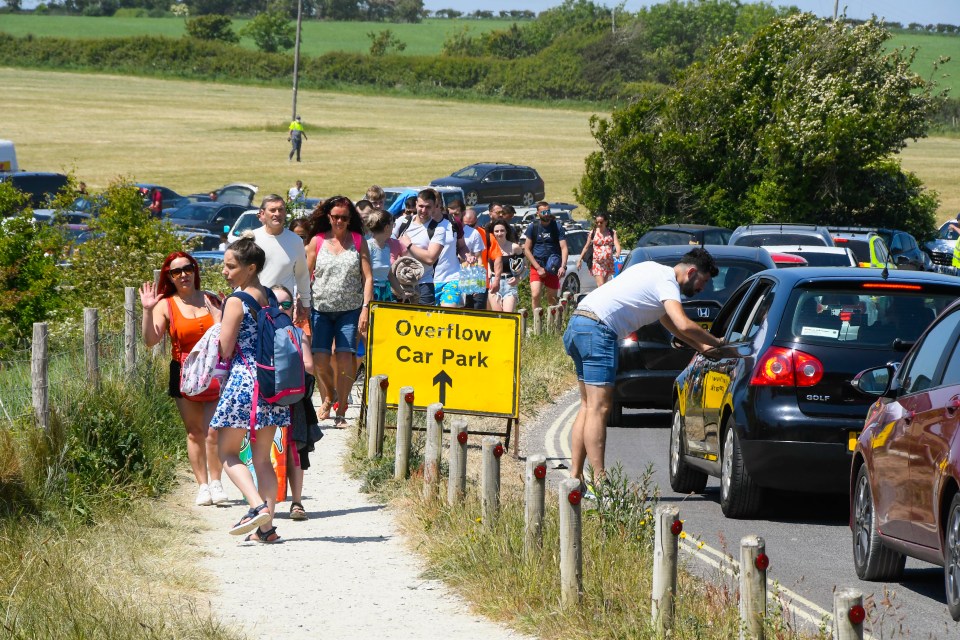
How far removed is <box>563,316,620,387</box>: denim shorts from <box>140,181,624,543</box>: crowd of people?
1779 millimetres

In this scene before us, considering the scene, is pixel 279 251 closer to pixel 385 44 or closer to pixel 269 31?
pixel 269 31

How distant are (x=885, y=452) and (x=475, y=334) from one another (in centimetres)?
491

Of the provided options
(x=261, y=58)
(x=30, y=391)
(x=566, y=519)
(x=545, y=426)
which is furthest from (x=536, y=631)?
(x=261, y=58)

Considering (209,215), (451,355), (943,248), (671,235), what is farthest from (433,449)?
(209,215)

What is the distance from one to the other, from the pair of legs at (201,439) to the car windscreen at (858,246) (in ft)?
50.9

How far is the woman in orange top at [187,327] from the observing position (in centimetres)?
966

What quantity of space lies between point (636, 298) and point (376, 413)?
247 centimetres

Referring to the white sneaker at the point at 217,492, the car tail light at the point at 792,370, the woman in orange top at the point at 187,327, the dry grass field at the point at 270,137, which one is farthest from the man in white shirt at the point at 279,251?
the dry grass field at the point at 270,137

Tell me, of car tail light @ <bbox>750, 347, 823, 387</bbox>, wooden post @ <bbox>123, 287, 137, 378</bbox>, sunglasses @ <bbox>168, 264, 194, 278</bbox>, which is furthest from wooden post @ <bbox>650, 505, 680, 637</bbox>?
wooden post @ <bbox>123, 287, 137, 378</bbox>

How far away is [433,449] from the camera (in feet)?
32.0

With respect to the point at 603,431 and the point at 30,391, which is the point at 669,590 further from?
the point at 30,391

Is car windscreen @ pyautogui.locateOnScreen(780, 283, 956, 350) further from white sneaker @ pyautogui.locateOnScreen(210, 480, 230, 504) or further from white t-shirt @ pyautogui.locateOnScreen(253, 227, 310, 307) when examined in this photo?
white t-shirt @ pyautogui.locateOnScreen(253, 227, 310, 307)

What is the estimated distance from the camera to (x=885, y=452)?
7617 millimetres

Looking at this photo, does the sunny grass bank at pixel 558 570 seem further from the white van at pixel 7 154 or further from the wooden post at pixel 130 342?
the white van at pixel 7 154
